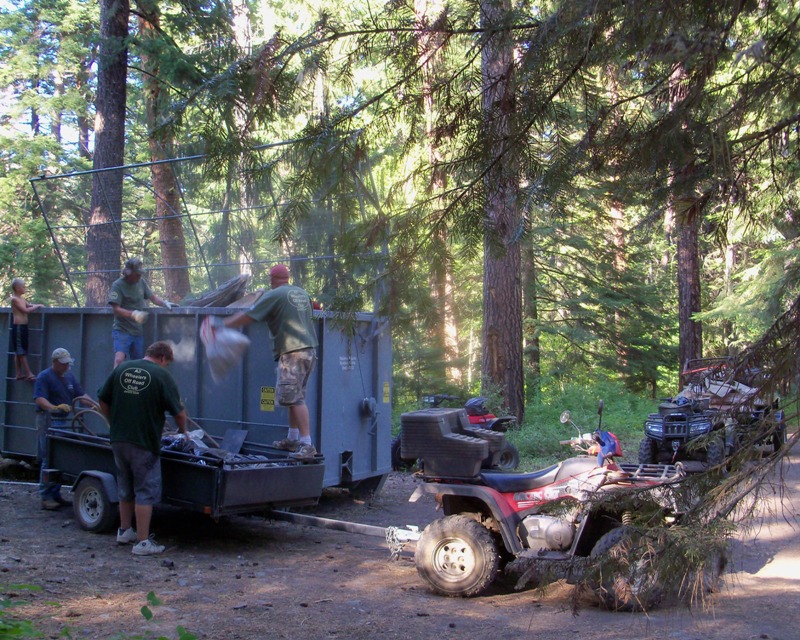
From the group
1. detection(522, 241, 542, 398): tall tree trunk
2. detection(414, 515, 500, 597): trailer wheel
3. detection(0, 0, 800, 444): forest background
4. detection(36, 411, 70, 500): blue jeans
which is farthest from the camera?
detection(522, 241, 542, 398): tall tree trunk

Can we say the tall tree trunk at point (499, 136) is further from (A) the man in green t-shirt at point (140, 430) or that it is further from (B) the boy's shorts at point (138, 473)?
(B) the boy's shorts at point (138, 473)

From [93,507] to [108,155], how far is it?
8.15 meters

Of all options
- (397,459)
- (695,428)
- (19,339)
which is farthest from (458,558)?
(19,339)

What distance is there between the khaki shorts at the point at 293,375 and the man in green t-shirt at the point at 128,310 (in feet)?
7.35

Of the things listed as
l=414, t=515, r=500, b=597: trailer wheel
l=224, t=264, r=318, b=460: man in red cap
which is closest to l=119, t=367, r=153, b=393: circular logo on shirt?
l=224, t=264, r=318, b=460: man in red cap

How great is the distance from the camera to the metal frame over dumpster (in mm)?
9133

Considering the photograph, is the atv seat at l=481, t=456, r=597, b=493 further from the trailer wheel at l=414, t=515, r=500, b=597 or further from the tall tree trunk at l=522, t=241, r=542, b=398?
the tall tree trunk at l=522, t=241, r=542, b=398

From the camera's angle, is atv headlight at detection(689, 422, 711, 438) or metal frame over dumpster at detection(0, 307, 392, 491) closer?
metal frame over dumpster at detection(0, 307, 392, 491)

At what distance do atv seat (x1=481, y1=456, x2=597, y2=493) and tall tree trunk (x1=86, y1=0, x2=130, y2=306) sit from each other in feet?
26.4

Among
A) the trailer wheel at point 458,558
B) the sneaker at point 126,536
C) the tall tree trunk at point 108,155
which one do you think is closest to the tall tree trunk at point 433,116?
the trailer wheel at point 458,558

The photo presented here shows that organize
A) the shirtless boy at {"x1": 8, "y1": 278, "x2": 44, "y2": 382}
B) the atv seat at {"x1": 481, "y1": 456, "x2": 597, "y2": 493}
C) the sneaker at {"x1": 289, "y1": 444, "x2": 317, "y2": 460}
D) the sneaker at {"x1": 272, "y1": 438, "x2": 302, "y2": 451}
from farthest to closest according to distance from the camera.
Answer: the shirtless boy at {"x1": 8, "y1": 278, "x2": 44, "y2": 382} < the sneaker at {"x1": 272, "y1": 438, "x2": 302, "y2": 451} < the sneaker at {"x1": 289, "y1": 444, "x2": 317, "y2": 460} < the atv seat at {"x1": 481, "y1": 456, "x2": 597, "y2": 493}

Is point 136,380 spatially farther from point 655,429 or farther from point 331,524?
point 655,429

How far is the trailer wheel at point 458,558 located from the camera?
628 cm

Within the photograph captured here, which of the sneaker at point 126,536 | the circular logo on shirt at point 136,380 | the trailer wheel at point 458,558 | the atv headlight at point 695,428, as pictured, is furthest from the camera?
the atv headlight at point 695,428
